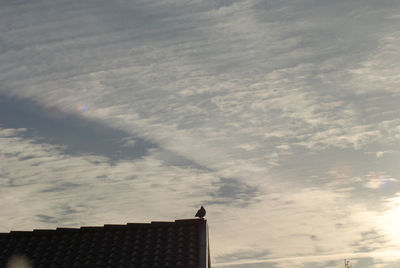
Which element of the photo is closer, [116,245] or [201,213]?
[116,245]

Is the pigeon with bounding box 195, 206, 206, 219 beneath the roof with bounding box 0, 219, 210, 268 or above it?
above

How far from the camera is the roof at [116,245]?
20188 millimetres

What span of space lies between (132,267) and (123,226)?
3413mm

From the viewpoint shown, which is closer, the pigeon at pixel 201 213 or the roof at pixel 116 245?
the roof at pixel 116 245

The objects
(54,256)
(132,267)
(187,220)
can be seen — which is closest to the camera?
(132,267)

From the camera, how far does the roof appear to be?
20.2 m

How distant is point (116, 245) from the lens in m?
21.5

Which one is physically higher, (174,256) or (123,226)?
(123,226)

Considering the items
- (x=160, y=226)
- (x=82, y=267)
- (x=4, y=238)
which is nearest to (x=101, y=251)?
(x=82, y=267)

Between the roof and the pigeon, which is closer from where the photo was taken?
the roof

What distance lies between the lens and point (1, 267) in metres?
20.6

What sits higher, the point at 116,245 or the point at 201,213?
the point at 201,213

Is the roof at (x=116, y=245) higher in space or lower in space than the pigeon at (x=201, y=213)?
lower

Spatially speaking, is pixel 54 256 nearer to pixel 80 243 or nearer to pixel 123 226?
pixel 80 243
